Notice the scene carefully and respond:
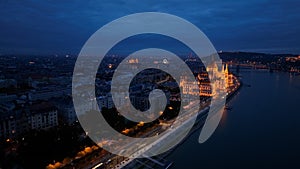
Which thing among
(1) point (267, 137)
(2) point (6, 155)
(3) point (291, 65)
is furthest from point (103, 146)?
(3) point (291, 65)

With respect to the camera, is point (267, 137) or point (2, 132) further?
point (267, 137)

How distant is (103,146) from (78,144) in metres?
0.29

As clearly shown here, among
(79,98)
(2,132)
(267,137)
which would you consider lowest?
(267,137)

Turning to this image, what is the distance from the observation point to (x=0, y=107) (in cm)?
377

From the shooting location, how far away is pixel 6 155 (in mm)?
2441

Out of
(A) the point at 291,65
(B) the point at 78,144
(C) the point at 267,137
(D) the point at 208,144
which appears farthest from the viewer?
(A) the point at 291,65

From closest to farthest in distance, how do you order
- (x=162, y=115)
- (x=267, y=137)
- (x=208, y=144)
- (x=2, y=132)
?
(x=2, y=132) → (x=208, y=144) → (x=267, y=137) → (x=162, y=115)

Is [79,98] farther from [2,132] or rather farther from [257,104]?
[257,104]

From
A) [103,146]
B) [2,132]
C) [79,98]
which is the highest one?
[79,98]

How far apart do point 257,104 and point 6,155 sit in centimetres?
547

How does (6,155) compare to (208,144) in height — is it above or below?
above

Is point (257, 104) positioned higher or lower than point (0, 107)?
lower

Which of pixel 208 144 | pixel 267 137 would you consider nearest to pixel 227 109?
pixel 267 137

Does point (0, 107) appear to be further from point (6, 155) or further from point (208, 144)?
point (208, 144)
